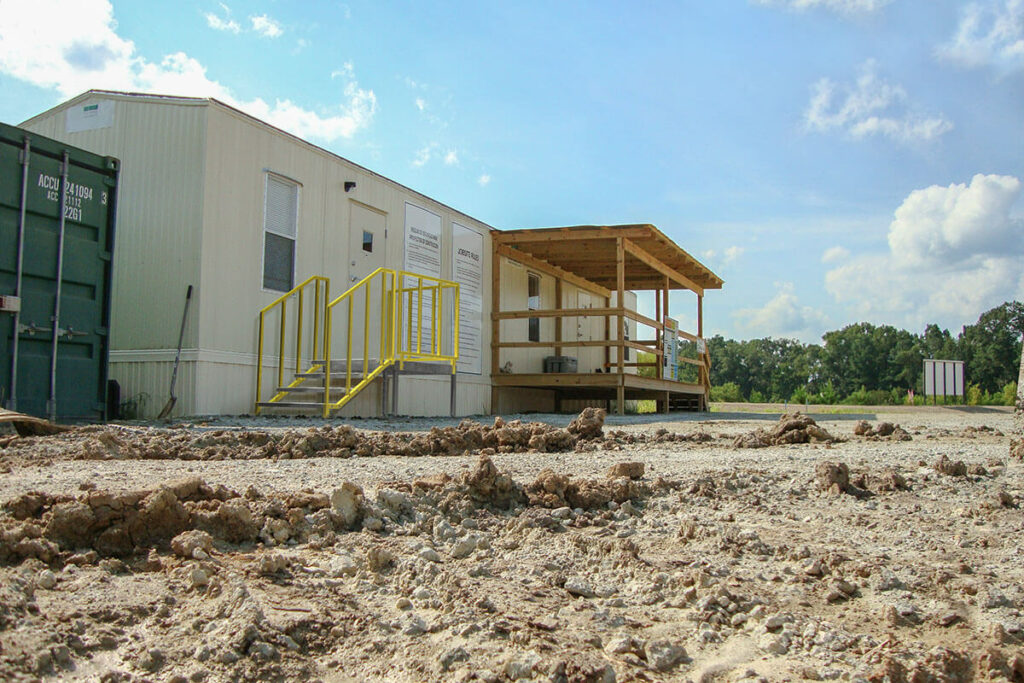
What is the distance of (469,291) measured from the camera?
614 inches

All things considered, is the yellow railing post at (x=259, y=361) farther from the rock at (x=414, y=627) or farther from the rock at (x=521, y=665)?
the rock at (x=521, y=665)

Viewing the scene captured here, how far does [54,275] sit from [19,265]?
0.43 m

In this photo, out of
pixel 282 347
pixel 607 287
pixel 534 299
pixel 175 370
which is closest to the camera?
pixel 175 370

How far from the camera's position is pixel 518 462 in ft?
18.6

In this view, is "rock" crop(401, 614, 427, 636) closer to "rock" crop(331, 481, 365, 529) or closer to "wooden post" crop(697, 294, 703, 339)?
"rock" crop(331, 481, 365, 529)

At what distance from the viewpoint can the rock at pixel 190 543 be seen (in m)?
3.00

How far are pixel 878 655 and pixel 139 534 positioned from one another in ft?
9.01

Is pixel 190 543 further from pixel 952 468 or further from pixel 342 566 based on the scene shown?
pixel 952 468

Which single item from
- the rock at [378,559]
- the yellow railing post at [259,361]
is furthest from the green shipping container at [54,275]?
the rock at [378,559]

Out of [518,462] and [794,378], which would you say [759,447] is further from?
[794,378]

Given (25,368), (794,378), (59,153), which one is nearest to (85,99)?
(59,153)

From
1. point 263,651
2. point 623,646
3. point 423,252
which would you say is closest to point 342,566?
point 263,651

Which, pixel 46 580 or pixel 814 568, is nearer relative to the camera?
pixel 46 580

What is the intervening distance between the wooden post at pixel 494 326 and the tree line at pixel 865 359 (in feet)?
117
